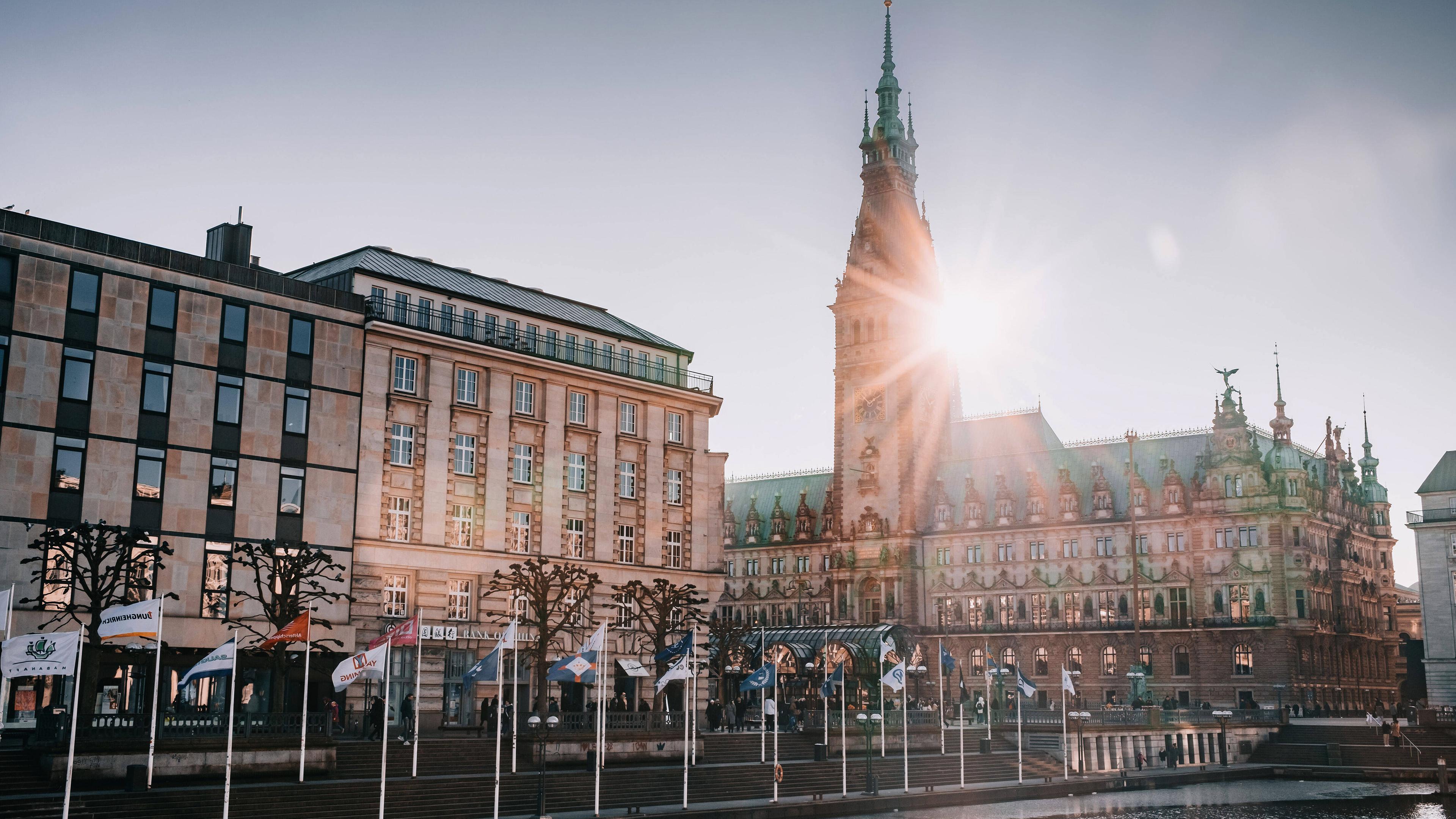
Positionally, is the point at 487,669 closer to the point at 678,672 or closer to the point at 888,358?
the point at 678,672

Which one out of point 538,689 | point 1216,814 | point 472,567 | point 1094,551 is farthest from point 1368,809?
point 1094,551

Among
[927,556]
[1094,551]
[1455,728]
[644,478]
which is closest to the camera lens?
[644,478]

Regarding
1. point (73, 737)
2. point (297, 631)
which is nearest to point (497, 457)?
point (297, 631)

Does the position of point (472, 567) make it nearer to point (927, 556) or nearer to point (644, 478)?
point (644, 478)

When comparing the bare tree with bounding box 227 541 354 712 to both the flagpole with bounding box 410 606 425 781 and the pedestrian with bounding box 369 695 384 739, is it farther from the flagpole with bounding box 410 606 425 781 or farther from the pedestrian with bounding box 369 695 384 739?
the flagpole with bounding box 410 606 425 781

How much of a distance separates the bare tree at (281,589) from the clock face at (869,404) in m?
83.0

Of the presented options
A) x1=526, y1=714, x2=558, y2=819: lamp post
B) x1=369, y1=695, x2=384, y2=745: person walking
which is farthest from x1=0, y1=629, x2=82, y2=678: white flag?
x1=369, y1=695, x2=384, y2=745: person walking

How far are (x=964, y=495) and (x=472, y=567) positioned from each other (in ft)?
264

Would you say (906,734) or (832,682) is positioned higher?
(832,682)

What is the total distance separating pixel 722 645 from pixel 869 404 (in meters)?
67.8

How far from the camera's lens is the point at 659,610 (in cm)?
6556

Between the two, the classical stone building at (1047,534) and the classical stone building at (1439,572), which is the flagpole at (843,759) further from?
the classical stone building at (1439,572)

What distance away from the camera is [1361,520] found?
132750mm

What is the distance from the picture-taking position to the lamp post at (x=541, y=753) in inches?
1758
